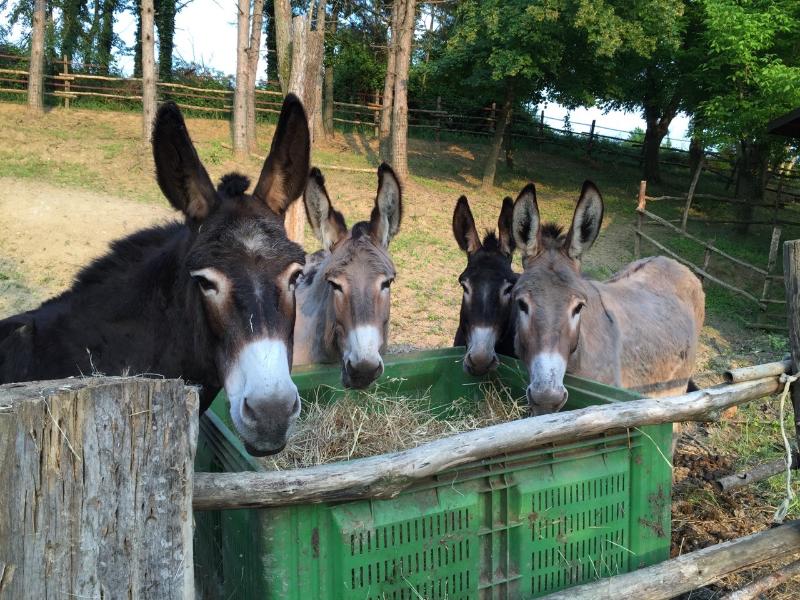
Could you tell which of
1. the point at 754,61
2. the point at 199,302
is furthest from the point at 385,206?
the point at 754,61

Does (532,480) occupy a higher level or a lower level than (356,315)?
lower

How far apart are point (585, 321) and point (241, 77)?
16.4 metres

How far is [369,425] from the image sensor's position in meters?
3.08

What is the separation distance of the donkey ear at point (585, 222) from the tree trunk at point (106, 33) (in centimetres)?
3056

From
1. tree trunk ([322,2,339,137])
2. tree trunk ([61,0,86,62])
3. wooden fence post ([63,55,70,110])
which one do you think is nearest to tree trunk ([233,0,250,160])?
tree trunk ([322,2,339,137])

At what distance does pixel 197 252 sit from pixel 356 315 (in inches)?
62.1

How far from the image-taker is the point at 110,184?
1533cm

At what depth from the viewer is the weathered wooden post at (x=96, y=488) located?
4.50 ft

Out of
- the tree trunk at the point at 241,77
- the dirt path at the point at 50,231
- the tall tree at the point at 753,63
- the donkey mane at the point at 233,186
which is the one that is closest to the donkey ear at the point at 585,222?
the donkey mane at the point at 233,186

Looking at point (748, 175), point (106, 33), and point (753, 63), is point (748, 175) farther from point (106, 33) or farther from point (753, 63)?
point (106, 33)

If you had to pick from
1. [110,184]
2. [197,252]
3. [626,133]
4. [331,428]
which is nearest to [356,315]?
[331,428]

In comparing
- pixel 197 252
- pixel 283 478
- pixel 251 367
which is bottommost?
pixel 283 478

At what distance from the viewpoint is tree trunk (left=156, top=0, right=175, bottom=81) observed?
29.0 meters

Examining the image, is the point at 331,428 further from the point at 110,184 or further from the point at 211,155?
the point at 211,155
